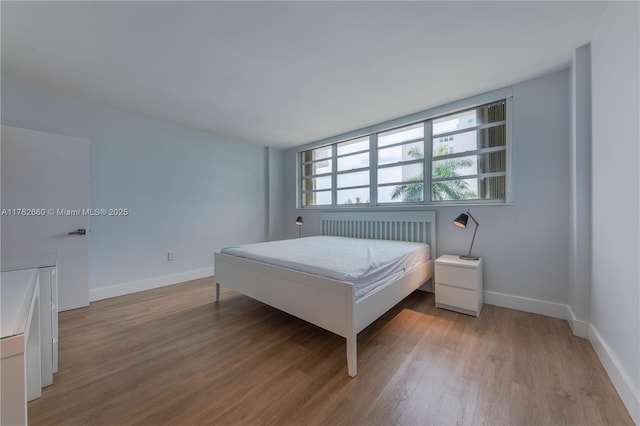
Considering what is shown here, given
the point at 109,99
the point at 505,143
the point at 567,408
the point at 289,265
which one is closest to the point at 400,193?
the point at 505,143

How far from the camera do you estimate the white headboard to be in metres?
3.12

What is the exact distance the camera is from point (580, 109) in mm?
2020

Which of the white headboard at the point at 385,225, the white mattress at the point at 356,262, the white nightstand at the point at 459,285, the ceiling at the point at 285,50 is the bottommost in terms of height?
the white nightstand at the point at 459,285

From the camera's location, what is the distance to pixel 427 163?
3.20 metres

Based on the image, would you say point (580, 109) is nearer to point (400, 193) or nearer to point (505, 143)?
point (505, 143)

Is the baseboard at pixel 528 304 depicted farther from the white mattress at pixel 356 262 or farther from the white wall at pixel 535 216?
the white mattress at pixel 356 262

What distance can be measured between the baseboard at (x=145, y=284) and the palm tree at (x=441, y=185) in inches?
135

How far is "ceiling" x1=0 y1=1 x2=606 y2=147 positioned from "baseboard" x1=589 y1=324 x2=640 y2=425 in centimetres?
231

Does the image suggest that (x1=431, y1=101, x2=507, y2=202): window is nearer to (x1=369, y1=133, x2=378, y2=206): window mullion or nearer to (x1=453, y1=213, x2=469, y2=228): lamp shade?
(x1=453, y1=213, x2=469, y2=228): lamp shade

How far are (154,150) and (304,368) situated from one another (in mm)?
3530

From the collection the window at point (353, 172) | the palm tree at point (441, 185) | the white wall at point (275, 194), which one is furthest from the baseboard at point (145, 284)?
the palm tree at point (441, 185)

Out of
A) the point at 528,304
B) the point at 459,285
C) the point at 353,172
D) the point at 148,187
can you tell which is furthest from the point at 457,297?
the point at 148,187

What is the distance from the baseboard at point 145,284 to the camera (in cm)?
294

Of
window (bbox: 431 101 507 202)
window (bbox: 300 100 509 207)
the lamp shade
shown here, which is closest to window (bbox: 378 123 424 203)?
window (bbox: 300 100 509 207)
